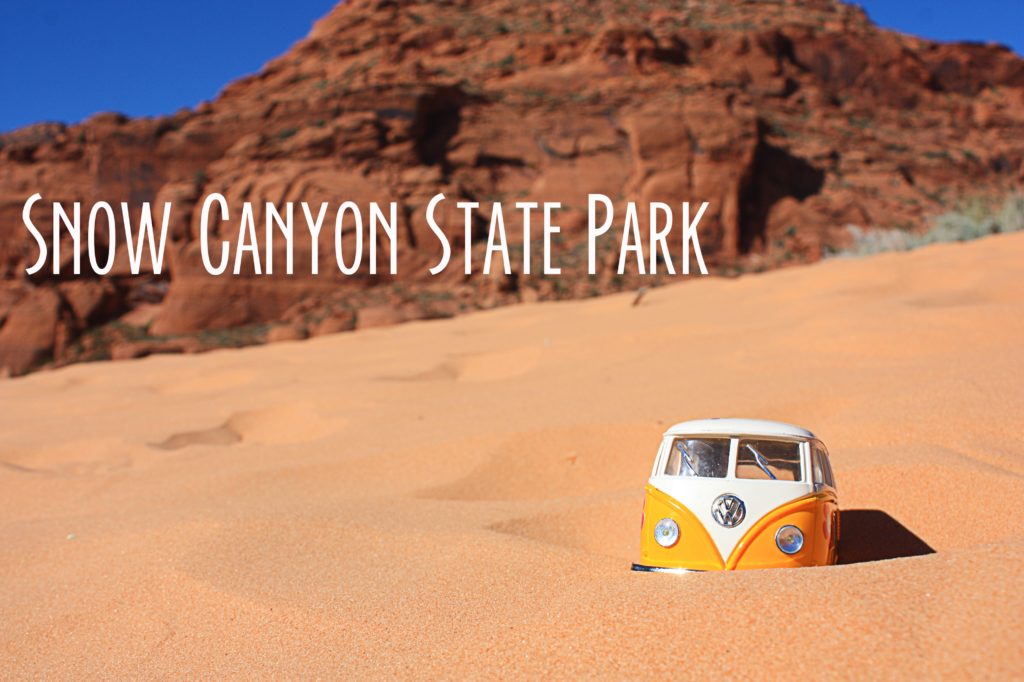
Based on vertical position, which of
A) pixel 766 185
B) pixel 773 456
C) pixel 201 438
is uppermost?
pixel 766 185

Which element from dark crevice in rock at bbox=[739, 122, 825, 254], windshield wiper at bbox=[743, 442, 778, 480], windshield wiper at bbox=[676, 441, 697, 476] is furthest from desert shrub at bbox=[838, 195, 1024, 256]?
dark crevice in rock at bbox=[739, 122, 825, 254]

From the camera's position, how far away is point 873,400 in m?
4.63

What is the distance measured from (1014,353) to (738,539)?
10.3ft

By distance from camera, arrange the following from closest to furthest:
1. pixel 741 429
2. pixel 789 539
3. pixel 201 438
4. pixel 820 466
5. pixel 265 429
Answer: pixel 789 539 < pixel 820 466 < pixel 741 429 < pixel 201 438 < pixel 265 429

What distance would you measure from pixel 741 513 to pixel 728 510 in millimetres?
47

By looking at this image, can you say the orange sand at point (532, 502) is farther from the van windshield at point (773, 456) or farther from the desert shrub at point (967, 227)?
the desert shrub at point (967, 227)

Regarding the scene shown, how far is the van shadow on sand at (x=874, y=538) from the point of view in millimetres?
3314

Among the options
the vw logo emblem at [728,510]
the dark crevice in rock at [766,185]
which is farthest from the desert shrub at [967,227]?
the dark crevice in rock at [766,185]

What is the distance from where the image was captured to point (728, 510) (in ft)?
10.1

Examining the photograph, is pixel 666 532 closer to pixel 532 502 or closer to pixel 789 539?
pixel 789 539

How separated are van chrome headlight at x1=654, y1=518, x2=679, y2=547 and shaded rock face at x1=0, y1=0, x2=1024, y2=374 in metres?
11.2

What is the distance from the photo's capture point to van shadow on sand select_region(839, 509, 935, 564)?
3.31 meters

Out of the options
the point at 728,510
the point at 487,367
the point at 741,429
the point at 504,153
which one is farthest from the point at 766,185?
the point at 728,510

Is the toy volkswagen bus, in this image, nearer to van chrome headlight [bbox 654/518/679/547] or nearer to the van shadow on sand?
van chrome headlight [bbox 654/518/679/547]
